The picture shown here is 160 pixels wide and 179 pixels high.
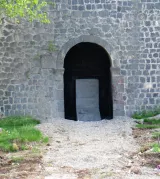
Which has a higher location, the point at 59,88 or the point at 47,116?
the point at 59,88

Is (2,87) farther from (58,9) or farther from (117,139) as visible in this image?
(117,139)

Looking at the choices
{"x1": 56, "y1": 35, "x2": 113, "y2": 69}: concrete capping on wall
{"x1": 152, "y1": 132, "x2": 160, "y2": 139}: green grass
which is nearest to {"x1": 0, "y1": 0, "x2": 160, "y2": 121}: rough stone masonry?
{"x1": 56, "y1": 35, "x2": 113, "y2": 69}: concrete capping on wall

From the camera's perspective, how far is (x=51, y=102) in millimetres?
12188

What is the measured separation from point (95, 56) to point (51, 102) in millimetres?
3508

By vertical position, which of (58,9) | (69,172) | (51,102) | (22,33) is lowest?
(69,172)

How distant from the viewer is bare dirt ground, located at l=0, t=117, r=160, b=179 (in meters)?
6.04

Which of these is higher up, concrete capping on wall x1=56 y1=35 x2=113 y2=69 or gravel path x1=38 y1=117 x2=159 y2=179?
concrete capping on wall x1=56 y1=35 x2=113 y2=69

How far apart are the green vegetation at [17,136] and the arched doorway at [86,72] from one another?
3.40 m

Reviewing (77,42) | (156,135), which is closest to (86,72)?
(77,42)

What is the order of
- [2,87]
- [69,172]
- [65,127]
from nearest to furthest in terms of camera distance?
1. [69,172]
2. [65,127]
3. [2,87]

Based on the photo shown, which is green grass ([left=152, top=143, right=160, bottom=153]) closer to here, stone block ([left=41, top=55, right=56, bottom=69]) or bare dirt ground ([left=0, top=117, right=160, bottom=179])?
bare dirt ground ([left=0, top=117, right=160, bottom=179])

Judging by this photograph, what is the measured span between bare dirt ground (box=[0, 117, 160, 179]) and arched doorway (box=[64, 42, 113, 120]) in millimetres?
3833

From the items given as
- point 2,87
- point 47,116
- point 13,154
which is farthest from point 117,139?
point 2,87

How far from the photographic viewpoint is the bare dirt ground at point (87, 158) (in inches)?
238
